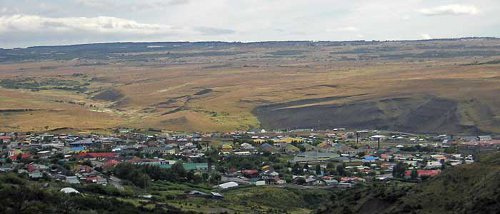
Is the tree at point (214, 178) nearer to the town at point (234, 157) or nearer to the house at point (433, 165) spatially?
the town at point (234, 157)

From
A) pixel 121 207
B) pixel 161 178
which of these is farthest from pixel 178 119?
pixel 121 207

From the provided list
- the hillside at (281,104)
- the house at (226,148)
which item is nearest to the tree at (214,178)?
the house at (226,148)

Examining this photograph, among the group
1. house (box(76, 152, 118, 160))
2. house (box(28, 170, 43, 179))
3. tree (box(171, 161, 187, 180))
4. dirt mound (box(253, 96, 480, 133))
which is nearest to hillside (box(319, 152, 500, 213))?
tree (box(171, 161, 187, 180))

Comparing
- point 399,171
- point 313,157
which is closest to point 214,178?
point 399,171

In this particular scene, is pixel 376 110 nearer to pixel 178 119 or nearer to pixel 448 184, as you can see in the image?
pixel 178 119

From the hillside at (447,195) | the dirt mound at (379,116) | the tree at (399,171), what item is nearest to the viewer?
the hillside at (447,195)

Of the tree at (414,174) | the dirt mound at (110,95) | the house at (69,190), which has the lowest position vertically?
the dirt mound at (110,95)
